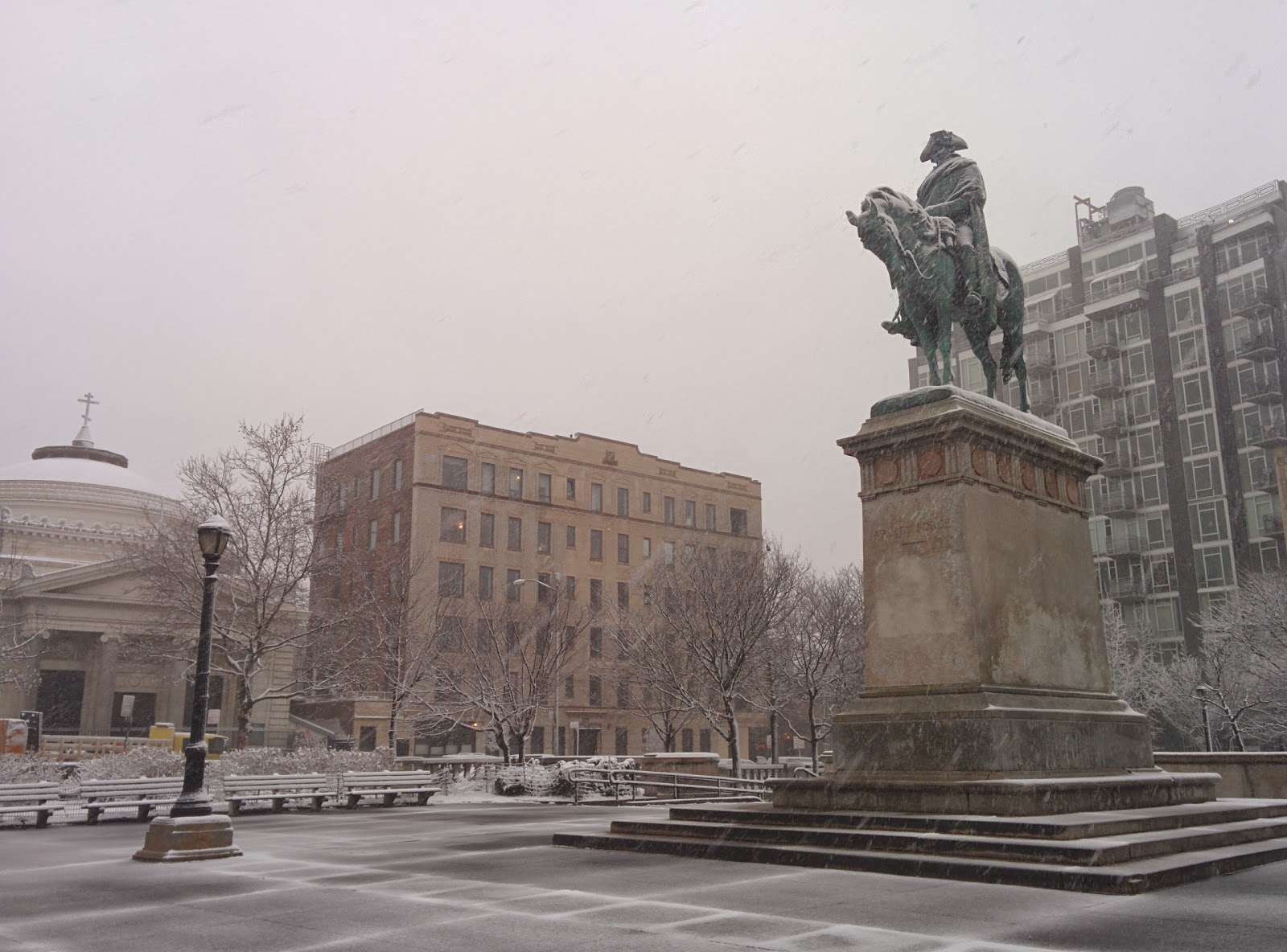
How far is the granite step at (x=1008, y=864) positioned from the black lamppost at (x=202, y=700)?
6078 millimetres

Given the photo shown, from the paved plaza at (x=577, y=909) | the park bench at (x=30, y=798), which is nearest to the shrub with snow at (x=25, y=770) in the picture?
the park bench at (x=30, y=798)

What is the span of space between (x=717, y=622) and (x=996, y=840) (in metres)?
32.7

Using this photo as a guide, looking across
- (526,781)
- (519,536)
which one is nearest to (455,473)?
(519,536)

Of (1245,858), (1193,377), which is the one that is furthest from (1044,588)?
(1193,377)

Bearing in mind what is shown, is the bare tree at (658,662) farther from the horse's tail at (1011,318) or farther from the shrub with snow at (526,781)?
the horse's tail at (1011,318)

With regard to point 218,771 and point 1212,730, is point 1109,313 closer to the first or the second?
point 1212,730

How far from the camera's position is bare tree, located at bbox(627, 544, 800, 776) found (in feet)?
138

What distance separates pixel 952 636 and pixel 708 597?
30.6 m

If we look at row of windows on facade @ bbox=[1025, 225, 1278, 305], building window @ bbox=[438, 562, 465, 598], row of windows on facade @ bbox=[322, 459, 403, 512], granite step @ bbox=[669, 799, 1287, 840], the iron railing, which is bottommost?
the iron railing

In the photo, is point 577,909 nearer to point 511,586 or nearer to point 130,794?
point 130,794

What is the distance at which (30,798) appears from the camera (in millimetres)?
22625

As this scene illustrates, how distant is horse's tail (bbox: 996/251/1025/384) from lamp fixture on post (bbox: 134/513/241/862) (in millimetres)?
11750

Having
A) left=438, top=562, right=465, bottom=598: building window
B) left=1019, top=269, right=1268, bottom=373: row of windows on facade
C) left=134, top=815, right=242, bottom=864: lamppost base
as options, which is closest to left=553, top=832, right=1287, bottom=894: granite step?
left=134, top=815, right=242, bottom=864: lamppost base

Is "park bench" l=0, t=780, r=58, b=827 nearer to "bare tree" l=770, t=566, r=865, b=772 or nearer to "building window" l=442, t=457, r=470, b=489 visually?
"bare tree" l=770, t=566, r=865, b=772
